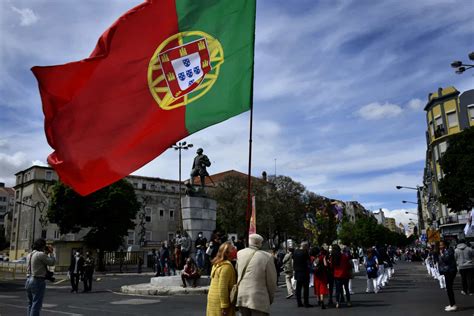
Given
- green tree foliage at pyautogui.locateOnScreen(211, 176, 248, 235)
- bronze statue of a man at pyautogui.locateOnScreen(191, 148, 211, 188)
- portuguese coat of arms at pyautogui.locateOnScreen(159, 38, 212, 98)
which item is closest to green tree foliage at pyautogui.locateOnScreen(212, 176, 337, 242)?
green tree foliage at pyautogui.locateOnScreen(211, 176, 248, 235)

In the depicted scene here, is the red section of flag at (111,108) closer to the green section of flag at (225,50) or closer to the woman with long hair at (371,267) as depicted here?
the green section of flag at (225,50)

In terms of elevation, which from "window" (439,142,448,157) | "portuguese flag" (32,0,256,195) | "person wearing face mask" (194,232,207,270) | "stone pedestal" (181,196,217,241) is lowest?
"person wearing face mask" (194,232,207,270)

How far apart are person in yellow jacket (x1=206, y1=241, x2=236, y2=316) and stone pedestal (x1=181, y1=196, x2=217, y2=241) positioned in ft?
48.6

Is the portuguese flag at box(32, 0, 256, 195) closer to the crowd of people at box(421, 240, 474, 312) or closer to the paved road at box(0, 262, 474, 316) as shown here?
the paved road at box(0, 262, 474, 316)

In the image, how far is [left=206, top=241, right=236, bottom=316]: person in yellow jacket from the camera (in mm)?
5293

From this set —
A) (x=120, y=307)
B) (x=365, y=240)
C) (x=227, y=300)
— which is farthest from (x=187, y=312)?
(x=365, y=240)

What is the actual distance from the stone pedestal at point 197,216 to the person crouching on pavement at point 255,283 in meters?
14.9

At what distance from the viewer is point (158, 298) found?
14.5m

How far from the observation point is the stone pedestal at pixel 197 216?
20203mm

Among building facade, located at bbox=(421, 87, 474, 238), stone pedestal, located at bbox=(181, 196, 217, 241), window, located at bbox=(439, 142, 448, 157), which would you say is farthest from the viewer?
window, located at bbox=(439, 142, 448, 157)

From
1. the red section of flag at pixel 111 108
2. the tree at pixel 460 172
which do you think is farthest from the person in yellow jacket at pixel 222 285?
the tree at pixel 460 172

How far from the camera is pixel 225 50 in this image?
840 cm

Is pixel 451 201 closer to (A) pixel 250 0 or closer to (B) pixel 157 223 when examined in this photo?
(A) pixel 250 0

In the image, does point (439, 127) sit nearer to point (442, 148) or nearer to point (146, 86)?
point (442, 148)
